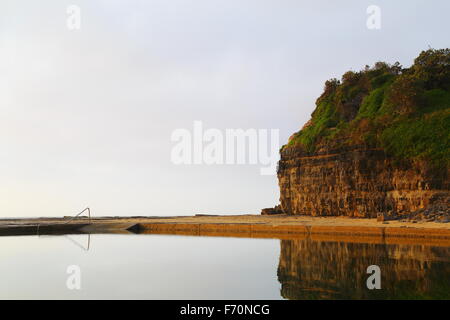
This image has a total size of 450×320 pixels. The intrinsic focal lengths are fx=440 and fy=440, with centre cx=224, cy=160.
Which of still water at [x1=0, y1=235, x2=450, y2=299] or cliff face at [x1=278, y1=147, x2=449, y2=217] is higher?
cliff face at [x1=278, y1=147, x2=449, y2=217]

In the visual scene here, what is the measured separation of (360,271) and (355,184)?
2951 centimetres

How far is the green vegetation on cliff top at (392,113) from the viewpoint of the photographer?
39.7 metres

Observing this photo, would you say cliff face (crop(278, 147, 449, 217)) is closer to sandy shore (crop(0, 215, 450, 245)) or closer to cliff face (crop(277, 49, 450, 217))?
cliff face (crop(277, 49, 450, 217))

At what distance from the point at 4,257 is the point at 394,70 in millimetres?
50713

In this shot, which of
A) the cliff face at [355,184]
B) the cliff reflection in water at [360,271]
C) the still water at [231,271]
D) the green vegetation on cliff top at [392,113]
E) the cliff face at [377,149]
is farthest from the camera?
the green vegetation on cliff top at [392,113]

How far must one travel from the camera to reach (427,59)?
49594mm

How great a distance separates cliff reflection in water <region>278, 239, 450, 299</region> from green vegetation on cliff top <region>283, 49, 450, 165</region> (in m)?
18.3

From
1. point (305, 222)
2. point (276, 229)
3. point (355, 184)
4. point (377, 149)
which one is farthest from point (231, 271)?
point (355, 184)

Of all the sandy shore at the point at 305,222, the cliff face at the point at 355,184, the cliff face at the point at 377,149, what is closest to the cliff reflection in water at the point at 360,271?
the sandy shore at the point at 305,222

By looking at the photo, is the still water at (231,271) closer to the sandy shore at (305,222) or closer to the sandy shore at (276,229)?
the sandy shore at (276,229)

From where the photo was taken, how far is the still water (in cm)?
1316

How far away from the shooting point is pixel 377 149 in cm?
4291

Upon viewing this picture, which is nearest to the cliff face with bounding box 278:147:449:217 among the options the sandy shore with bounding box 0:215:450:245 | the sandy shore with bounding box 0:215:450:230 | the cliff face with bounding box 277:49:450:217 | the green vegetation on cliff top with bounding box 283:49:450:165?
the cliff face with bounding box 277:49:450:217

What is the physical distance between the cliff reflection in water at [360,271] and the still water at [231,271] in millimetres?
28
